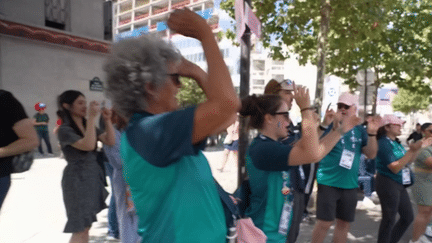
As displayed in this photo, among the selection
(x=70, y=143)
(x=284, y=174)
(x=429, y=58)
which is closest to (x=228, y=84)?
(x=284, y=174)

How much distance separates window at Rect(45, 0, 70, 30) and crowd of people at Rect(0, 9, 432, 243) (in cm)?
1515

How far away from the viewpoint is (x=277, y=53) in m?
10.5

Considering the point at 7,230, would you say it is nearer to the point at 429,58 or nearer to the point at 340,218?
the point at 340,218

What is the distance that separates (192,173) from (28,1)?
17.2 metres

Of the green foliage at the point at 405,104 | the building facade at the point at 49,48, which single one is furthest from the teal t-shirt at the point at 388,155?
the green foliage at the point at 405,104

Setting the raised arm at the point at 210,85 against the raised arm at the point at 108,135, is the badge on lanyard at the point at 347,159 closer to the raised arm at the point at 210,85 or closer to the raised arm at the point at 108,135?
the raised arm at the point at 108,135

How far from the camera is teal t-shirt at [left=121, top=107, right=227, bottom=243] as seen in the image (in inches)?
48.7

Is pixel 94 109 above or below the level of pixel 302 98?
below

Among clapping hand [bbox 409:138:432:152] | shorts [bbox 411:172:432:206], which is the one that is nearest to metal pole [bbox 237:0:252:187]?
clapping hand [bbox 409:138:432:152]

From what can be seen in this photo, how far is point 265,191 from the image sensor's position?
2.47 m

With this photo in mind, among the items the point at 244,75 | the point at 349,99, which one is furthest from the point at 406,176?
the point at 244,75

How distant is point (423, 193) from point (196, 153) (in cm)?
419

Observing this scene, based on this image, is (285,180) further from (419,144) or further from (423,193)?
(423,193)

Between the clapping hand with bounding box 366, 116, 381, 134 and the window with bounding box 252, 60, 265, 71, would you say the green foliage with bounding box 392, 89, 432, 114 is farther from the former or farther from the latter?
the clapping hand with bounding box 366, 116, 381, 134
